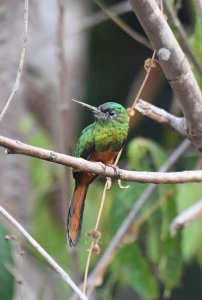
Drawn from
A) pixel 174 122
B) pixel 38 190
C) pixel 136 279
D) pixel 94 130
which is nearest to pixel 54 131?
pixel 38 190

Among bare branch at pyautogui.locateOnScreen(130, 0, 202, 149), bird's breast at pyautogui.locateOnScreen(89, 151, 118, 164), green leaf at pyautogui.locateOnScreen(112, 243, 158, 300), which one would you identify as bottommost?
green leaf at pyautogui.locateOnScreen(112, 243, 158, 300)

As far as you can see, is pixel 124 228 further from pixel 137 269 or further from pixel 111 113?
pixel 111 113

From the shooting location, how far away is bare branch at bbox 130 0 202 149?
1669 millimetres

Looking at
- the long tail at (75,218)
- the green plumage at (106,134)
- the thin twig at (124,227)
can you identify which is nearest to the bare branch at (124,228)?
the thin twig at (124,227)

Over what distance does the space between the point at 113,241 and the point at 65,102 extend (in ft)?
1.36

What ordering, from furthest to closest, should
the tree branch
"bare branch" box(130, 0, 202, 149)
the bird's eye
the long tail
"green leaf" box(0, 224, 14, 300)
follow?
the bird's eye → "green leaf" box(0, 224, 14, 300) → the long tail → "bare branch" box(130, 0, 202, 149) → the tree branch

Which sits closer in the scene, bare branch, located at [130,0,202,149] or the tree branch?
the tree branch

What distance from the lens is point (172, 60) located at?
172 cm

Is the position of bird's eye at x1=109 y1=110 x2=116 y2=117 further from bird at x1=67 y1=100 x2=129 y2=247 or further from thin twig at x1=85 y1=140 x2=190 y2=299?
thin twig at x1=85 y1=140 x2=190 y2=299

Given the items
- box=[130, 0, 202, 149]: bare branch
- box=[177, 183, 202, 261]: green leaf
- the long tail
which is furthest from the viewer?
box=[177, 183, 202, 261]: green leaf

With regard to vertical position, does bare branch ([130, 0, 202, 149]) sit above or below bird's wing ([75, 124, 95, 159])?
above

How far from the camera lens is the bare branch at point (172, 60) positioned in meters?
1.67

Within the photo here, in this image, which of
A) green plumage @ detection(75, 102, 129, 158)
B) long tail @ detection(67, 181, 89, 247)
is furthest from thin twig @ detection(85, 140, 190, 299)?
long tail @ detection(67, 181, 89, 247)

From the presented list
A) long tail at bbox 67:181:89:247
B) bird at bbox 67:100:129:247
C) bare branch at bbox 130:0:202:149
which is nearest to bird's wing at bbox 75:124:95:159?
bird at bbox 67:100:129:247
